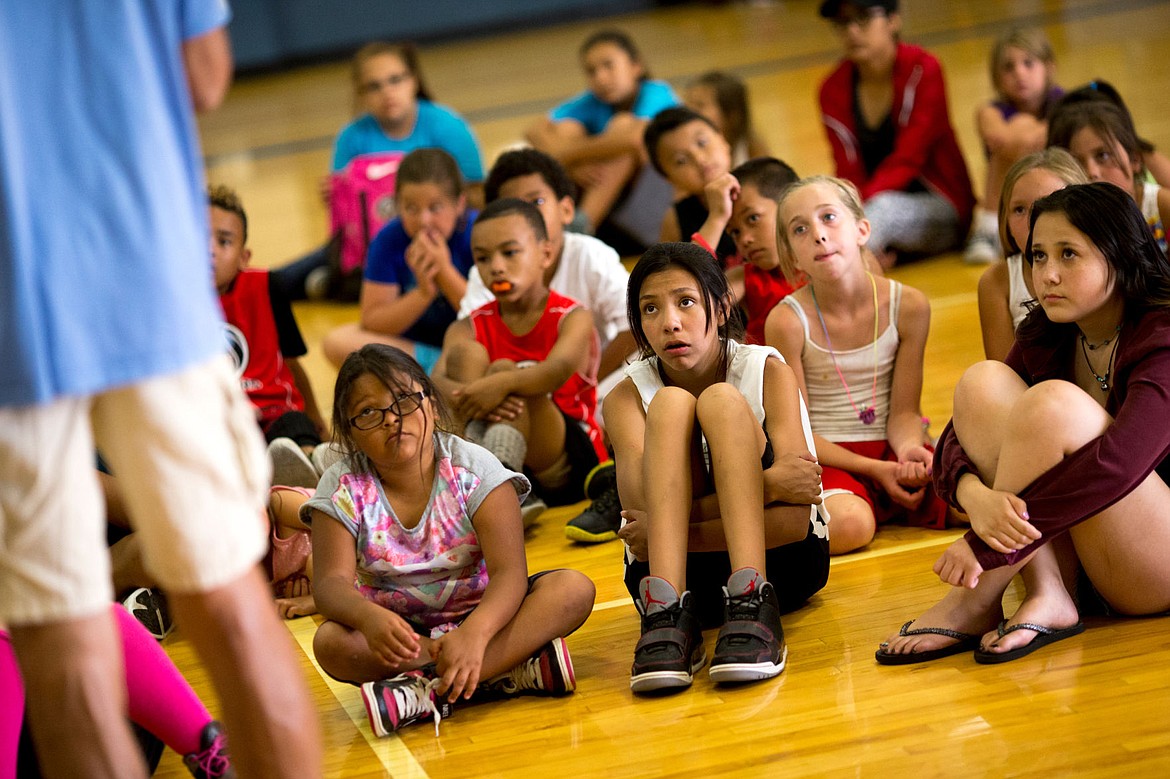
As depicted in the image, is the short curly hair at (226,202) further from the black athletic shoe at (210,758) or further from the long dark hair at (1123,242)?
the long dark hair at (1123,242)

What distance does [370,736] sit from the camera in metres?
2.04

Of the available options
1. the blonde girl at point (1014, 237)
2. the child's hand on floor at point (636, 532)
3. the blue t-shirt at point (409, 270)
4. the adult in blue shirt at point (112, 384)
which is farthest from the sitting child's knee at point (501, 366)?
the adult in blue shirt at point (112, 384)

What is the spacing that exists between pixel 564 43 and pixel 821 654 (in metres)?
10.8

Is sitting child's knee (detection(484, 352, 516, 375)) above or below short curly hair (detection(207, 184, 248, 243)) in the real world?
below

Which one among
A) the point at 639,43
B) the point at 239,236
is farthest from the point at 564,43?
the point at 239,236

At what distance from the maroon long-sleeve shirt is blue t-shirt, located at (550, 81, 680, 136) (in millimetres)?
3410

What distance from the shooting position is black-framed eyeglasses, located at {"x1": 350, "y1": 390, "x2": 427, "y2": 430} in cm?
211

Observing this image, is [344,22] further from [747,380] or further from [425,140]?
[747,380]

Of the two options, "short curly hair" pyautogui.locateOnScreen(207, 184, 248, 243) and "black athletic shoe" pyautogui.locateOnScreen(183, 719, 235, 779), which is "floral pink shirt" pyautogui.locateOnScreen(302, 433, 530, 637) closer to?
"black athletic shoe" pyautogui.locateOnScreen(183, 719, 235, 779)

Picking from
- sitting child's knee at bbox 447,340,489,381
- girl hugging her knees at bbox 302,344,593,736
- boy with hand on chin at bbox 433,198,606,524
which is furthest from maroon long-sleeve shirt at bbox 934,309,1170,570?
sitting child's knee at bbox 447,340,489,381

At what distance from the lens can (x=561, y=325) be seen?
9.88 ft

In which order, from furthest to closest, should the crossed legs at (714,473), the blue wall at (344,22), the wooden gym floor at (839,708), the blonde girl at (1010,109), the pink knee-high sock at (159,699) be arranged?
the blue wall at (344,22) < the blonde girl at (1010,109) < the crossed legs at (714,473) < the pink knee-high sock at (159,699) < the wooden gym floor at (839,708)

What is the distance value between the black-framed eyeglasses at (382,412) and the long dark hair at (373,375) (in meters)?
0.01

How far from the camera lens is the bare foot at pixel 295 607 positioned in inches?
102
